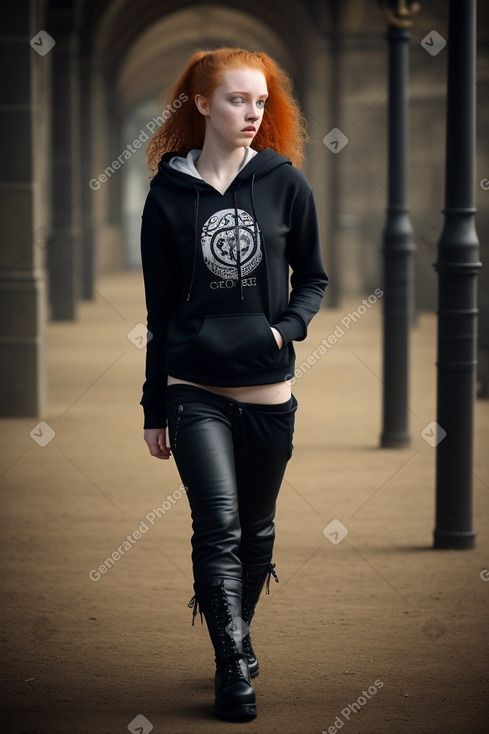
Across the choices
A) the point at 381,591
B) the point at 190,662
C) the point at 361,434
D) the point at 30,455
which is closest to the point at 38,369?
the point at 30,455

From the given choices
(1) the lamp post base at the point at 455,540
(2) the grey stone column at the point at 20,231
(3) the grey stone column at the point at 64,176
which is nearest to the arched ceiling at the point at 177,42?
(3) the grey stone column at the point at 64,176

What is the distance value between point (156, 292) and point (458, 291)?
2.30 meters

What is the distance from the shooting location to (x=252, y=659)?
4.07m

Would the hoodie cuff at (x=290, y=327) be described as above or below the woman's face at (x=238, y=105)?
below

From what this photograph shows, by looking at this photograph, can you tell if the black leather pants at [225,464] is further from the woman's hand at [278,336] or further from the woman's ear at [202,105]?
the woman's ear at [202,105]

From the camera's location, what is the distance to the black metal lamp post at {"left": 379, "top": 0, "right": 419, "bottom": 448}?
27.6 feet

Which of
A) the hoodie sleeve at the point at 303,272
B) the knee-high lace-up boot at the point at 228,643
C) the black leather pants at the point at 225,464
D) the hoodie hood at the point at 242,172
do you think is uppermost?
the hoodie hood at the point at 242,172

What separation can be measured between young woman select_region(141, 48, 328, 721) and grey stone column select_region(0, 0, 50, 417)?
616 centimetres

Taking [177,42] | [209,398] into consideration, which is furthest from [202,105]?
[177,42]

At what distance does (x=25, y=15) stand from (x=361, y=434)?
390cm

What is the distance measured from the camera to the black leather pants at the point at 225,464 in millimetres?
3645

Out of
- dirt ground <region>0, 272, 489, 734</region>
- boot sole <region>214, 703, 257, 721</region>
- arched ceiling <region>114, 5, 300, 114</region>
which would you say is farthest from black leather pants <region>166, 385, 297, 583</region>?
arched ceiling <region>114, 5, 300, 114</region>

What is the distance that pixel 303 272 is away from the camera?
12.7 feet

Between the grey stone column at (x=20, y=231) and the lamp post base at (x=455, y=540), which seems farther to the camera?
the grey stone column at (x=20, y=231)
